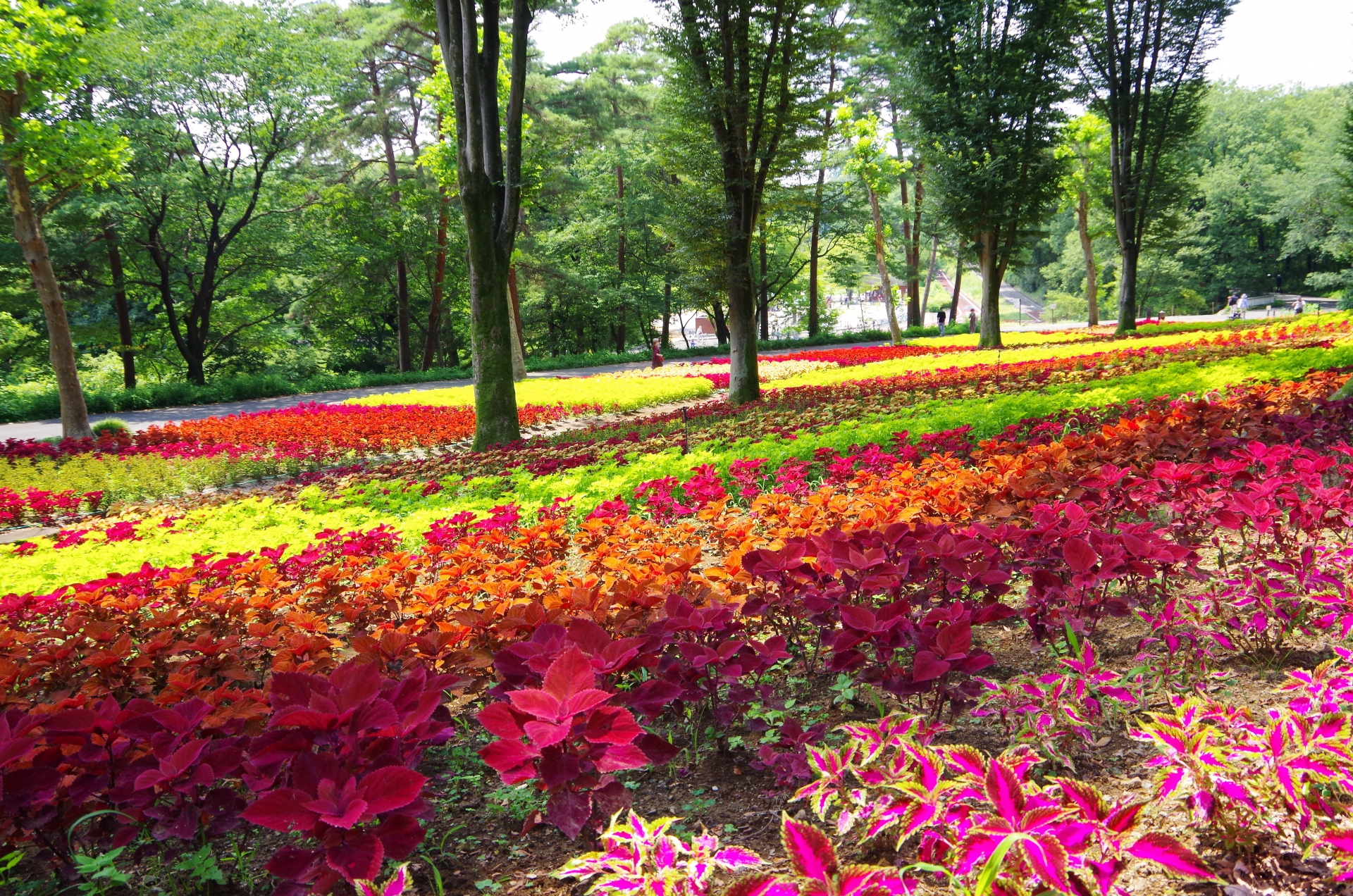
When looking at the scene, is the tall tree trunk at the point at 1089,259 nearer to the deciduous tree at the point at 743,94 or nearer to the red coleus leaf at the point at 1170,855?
the deciduous tree at the point at 743,94

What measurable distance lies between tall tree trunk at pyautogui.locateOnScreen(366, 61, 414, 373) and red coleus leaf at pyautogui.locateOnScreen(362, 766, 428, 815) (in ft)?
98.7

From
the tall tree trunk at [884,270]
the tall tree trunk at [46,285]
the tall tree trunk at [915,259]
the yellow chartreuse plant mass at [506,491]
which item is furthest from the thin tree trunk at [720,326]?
the yellow chartreuse plant mass at [506,491]

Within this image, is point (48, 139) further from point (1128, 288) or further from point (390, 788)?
point (1128, 288)

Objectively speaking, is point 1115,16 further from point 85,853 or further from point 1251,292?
point 1251,292

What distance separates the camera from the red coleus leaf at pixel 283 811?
1128 millimetres

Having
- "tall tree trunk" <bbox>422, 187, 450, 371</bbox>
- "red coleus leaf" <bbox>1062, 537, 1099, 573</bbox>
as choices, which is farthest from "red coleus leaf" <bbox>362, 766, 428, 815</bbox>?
"tall tree trunk" <bbox>422, 187, 450, 371</bbox>

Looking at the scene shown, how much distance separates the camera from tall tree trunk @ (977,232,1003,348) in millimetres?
20938

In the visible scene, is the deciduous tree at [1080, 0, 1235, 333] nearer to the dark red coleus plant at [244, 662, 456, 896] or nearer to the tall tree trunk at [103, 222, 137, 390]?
the dark red coleus plant at [244, 662, 456, 896]

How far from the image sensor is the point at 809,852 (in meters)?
1.05

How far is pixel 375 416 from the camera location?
13.6m

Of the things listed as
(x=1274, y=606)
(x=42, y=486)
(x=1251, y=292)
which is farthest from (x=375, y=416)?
(x=1251, y=292)

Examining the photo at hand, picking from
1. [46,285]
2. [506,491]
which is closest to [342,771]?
[506,491]

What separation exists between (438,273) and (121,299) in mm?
11047

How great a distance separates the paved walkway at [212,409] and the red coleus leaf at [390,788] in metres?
15.8
